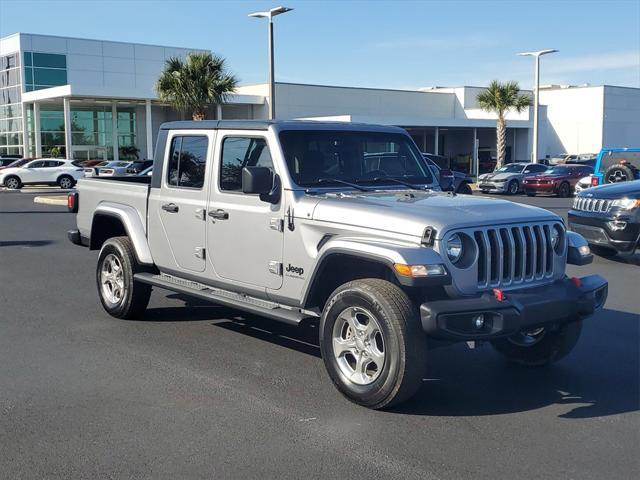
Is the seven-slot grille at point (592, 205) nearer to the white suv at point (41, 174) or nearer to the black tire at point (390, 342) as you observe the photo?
the black tire at point (390, 342)

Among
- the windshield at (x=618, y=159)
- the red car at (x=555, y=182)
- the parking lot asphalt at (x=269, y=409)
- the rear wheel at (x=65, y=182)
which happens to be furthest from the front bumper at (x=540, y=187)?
the parking lot asphalt at (x=269, y=409)

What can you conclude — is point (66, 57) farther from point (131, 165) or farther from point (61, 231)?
point (61, 231)

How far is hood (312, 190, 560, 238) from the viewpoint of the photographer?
16.7ft

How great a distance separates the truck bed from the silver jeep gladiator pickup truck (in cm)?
4

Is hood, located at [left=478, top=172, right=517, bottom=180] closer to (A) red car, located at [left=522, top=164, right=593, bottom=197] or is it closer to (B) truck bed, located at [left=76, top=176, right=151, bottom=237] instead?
(A) red car, located at [left=522, top=164, right=593, bottom=197]

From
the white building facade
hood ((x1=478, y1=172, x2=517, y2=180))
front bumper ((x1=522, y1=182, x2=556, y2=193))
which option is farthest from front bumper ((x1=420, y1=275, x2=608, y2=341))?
the white building facade

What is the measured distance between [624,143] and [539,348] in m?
64.6

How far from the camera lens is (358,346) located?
5266 millimetres

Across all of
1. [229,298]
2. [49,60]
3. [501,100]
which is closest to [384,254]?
[229,298]

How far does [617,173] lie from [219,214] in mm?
14223

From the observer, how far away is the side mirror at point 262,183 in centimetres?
572

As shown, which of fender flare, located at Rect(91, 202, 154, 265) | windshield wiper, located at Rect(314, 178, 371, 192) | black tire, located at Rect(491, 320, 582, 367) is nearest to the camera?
black tire, located at Rect(491, 320, 582, 367)

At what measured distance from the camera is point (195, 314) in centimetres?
816


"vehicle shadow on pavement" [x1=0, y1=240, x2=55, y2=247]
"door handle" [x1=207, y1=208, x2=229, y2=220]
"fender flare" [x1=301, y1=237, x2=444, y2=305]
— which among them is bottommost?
"vehicle shadow on pavement" [x1=0, y1=240, x2=55, y2=247]
